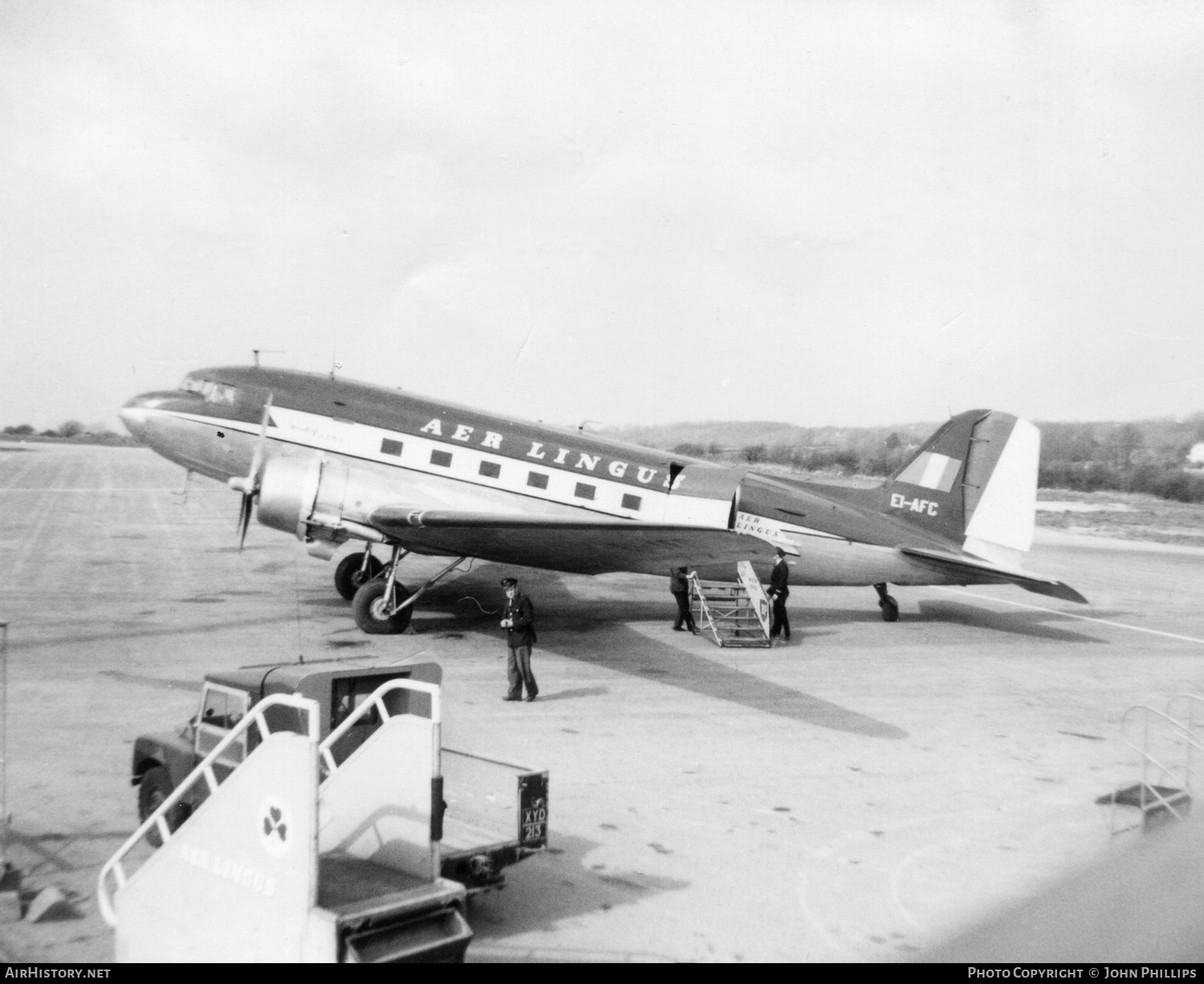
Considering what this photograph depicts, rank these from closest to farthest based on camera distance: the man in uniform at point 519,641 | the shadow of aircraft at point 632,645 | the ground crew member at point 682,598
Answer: the man in uniform at point 519,641 → the shadow of aircraft at point 632,645 → the ground crew member at point 682,598

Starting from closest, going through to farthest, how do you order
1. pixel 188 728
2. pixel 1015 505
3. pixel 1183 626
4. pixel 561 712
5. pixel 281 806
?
pixel 281 806
pixel 188 728
pixel 561 712
pixel 1015 505
pixel 1183 626

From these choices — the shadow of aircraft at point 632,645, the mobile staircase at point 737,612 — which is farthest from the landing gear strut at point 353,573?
the mobile staircase at point 737,612

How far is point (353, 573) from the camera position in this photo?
66.0 ft

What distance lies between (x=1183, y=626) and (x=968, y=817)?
52.1 ft

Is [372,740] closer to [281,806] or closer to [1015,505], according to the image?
[281,806]

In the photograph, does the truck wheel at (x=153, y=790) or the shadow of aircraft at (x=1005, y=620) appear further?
the shadow of aircraft at (x=1005, y=620)

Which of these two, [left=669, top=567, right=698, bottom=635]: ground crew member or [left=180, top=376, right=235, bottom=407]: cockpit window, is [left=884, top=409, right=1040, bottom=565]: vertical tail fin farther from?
[left=180, top=376, right=235, bottom=407]: cockpit window

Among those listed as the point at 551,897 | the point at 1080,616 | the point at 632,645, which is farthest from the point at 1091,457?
the point at 551,897

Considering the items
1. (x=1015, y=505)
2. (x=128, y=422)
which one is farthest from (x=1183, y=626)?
(x=128, y=422)

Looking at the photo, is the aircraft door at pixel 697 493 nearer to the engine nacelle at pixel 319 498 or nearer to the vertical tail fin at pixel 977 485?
the vertical tail fin at pixel 977 485

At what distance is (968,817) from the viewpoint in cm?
950

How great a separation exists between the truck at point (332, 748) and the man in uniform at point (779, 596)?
10.2m

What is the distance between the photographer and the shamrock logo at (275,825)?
5.31 meters

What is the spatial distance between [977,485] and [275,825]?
18075mm
